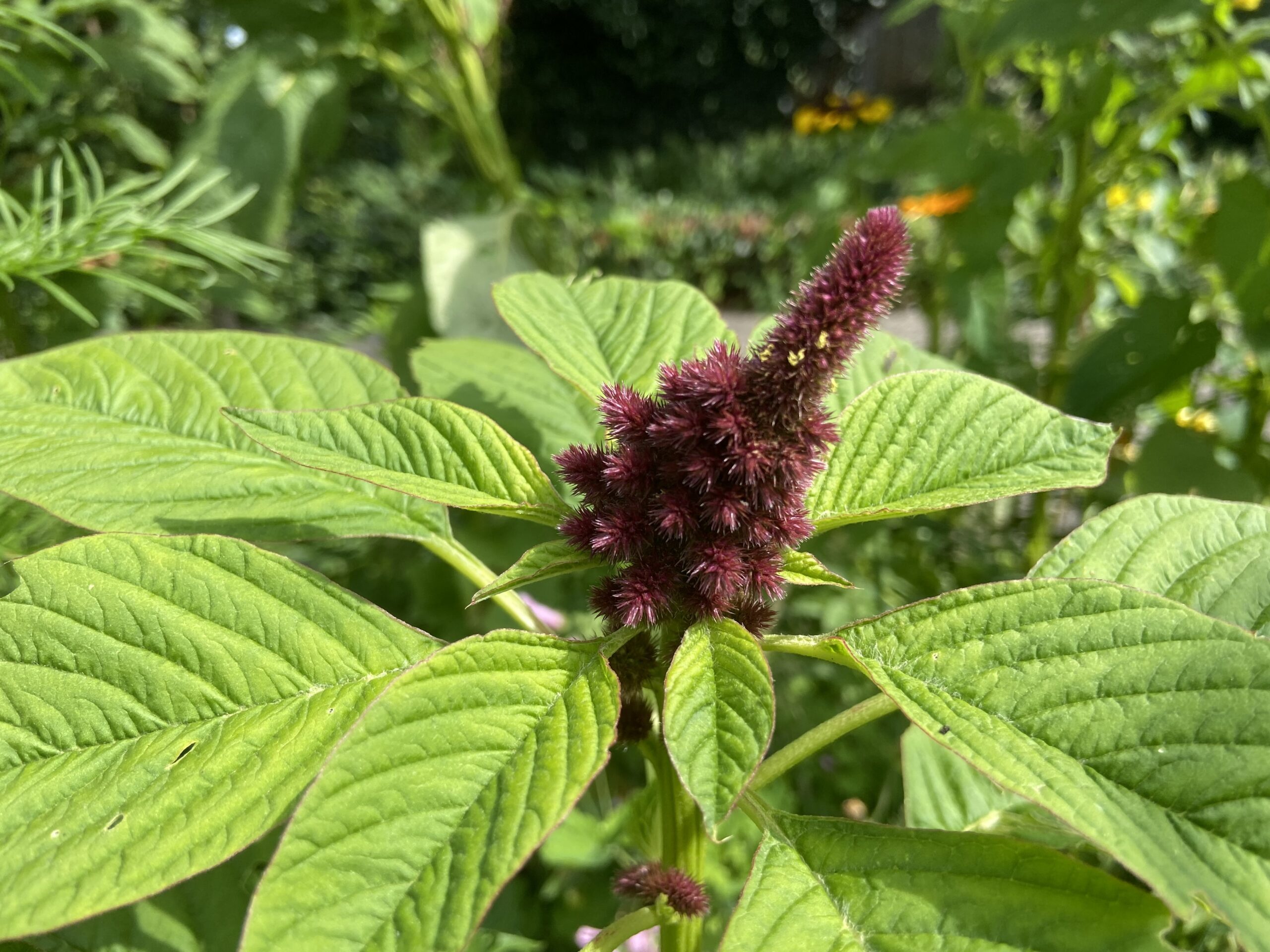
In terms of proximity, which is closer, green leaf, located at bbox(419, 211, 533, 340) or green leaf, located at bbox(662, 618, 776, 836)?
green leaf, located at bbox(662, 618, 776, 836)

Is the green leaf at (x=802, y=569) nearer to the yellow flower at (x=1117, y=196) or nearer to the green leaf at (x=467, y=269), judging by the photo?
the green leaf at (x=467, y=269)

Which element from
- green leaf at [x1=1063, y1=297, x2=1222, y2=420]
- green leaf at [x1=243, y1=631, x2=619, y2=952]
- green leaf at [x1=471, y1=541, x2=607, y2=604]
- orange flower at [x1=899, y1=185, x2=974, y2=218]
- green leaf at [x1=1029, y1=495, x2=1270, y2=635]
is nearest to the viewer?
green leaf at [x1=243, y1=631, x2=619, y2=952]

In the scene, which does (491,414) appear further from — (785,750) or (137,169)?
(137,169)

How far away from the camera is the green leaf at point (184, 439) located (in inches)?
27.9

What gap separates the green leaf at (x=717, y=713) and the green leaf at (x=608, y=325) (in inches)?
10.2

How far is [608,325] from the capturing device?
2.92 ft

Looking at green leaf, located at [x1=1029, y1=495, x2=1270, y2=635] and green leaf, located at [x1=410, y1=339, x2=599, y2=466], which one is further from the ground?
green leaf, located at [x1=410, y1=339, x2=599, y2=466]

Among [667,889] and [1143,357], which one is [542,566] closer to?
[667,889]

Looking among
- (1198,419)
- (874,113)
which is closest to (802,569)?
(1198,419)

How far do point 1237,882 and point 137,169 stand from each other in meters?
2.21

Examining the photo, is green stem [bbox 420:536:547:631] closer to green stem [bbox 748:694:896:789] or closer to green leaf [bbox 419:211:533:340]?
green stem [bbox 748:694:896:789]

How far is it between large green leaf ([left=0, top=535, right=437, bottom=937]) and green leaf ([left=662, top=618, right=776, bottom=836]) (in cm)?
22

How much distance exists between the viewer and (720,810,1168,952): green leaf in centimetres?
48

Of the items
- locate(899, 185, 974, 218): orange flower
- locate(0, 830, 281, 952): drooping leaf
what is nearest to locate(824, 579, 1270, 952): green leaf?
locate(0, 830, 281, 952): drooping leaf
